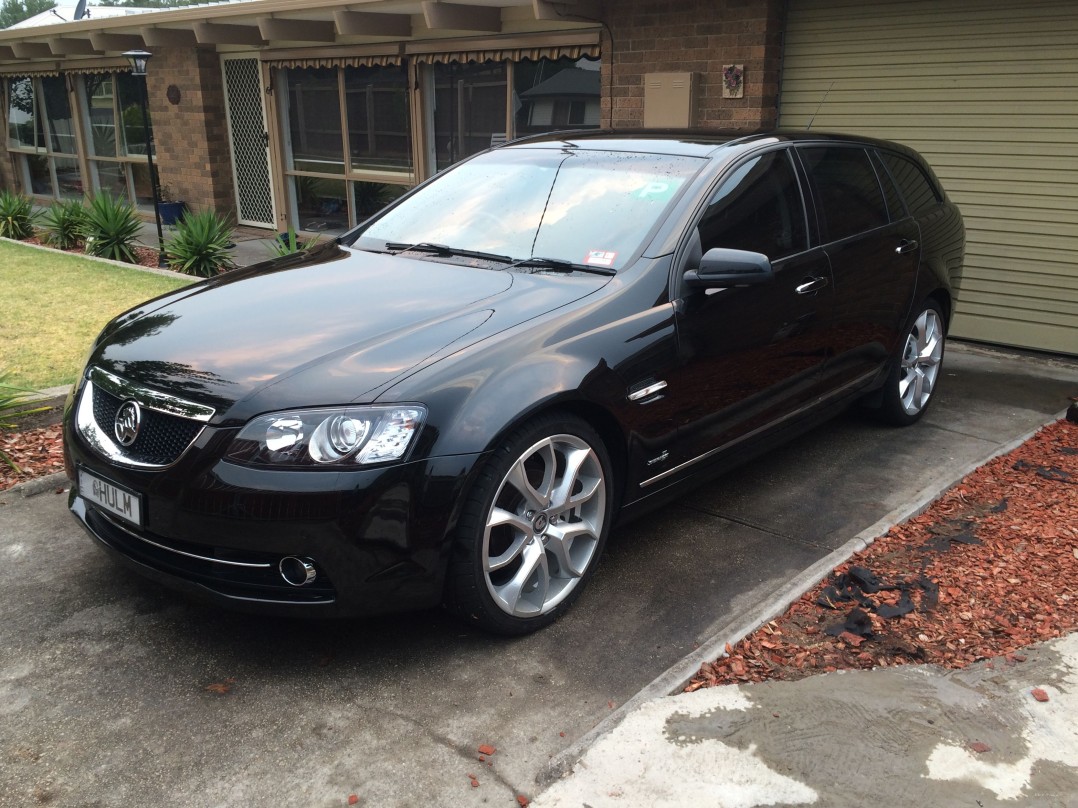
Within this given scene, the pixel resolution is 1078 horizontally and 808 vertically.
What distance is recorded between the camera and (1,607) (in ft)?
11.4

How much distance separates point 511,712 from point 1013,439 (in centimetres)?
373

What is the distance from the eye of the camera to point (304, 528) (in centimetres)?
276

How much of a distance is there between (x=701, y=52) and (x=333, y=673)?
6.79 metres

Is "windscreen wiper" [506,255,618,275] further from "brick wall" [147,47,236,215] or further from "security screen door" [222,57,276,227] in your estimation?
"brick wall" [147,47,236,215]

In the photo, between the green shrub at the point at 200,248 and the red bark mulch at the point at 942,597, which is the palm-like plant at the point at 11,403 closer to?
the red bark mulch at the point at 942,597

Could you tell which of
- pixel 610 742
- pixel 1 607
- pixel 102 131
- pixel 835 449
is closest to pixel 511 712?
pixel 610 742

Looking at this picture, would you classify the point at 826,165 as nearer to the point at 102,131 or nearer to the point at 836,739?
the point at 836,739

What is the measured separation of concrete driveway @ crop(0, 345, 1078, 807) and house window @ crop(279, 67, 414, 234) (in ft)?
27.4

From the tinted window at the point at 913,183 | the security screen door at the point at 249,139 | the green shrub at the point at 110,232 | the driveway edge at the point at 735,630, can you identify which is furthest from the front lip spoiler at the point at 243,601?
the security screen door at the point at 249,139

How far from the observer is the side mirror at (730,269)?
11.8ft

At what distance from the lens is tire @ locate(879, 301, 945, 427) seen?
532 centimetres

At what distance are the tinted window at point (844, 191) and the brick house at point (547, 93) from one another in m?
2.66

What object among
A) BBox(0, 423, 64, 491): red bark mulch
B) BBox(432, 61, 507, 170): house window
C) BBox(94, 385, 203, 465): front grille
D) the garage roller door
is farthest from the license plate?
BBox(432, 61, 507, 170): house window

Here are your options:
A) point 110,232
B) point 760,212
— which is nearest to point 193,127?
point 110,232
